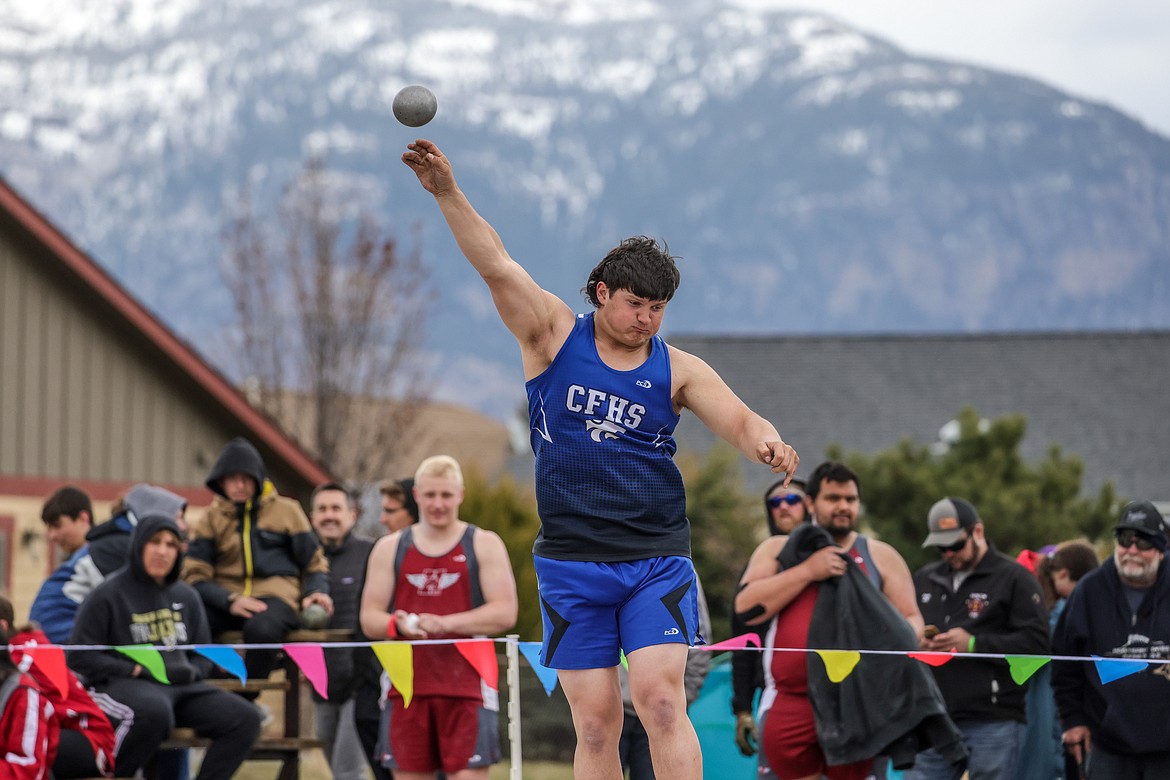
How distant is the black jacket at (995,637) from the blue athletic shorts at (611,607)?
10.8ft

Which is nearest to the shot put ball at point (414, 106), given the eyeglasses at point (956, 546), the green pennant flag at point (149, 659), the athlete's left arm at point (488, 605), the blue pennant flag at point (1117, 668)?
the athlete's left arm at point (488, 605)

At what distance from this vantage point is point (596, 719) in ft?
17.2

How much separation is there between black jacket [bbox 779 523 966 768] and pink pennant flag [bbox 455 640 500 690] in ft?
5.51

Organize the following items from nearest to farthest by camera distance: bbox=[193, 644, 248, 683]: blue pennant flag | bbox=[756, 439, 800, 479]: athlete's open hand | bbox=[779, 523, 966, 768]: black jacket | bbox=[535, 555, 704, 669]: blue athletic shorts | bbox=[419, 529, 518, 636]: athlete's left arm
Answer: bbox=[756, 439, 800, 479]: athlete's open hand → bbox=[535, 555, 704, 669]: blue athletic shorts → bbox=[779, 523, 966, 768]: black jacket → bbox=[419, 529, 518, 636]: athlete's left arm → bbox=[193, 644, 248, 683]: blue pennant flag

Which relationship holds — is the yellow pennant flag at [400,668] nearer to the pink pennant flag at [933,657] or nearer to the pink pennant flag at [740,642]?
the pink pennant flag at [740,642]

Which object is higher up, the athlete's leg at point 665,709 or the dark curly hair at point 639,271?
the dark curly hair at point 639,271

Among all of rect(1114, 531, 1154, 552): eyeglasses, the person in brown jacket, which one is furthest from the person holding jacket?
rect(1114, 531, 1154, 552): eyeglasses

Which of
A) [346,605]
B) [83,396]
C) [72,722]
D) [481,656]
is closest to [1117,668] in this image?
[481,656]

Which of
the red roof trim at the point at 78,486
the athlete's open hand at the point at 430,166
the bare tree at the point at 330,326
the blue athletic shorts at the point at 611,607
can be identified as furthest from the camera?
the bare tree at the point at 330,326

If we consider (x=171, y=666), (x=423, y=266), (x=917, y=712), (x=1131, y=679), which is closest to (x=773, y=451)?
(x=917, y=712)

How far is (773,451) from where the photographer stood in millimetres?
4977

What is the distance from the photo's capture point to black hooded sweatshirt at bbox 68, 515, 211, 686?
8.20 metres

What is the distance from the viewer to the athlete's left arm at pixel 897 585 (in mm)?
7934

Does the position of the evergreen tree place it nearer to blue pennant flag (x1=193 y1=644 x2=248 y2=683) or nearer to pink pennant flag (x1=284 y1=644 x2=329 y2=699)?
pink pennant flag (x1=284 y1=644 x2=329 y2=699)
